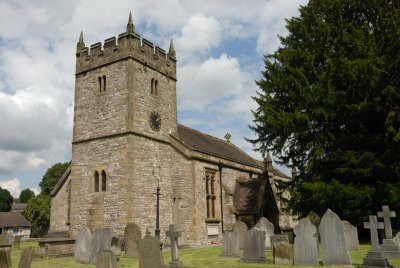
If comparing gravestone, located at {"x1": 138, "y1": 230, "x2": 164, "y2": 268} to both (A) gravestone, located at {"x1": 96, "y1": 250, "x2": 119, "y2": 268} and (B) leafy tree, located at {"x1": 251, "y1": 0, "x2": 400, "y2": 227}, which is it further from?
(B) leafy tree, located at {"x1": 251, "y1": 0, "x2": 400, "y2": 227}

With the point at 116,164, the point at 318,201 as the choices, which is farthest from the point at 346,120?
the point at 116,164

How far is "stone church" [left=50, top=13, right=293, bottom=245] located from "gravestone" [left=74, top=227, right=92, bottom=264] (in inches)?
189

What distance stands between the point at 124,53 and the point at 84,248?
1159 cm

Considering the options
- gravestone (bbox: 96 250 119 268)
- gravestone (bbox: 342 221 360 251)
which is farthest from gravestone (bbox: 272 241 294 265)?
gravestone (bbox: 96 250 119 268)

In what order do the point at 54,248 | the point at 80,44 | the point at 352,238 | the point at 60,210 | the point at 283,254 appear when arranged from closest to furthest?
the point at 283,254
the point at 352,238
the point at 54,248
the point at 80,44
the point at 60,210

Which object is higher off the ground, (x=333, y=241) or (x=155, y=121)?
(x=155, y=121)

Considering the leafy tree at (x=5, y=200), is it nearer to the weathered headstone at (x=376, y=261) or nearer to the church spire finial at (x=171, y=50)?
the church spire finial at (x=171, y=50)

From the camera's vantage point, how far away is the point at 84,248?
14047mm

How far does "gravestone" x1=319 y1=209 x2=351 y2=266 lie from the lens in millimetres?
10781

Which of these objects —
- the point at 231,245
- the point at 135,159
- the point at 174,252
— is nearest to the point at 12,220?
the point at 135,159

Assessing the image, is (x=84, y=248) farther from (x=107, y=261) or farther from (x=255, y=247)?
(x=255, y=247)

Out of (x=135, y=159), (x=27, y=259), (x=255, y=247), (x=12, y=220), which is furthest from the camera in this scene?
(x=12, y=220)

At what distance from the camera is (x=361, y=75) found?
52.7 feet

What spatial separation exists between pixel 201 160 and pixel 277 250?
11958 millimetres
